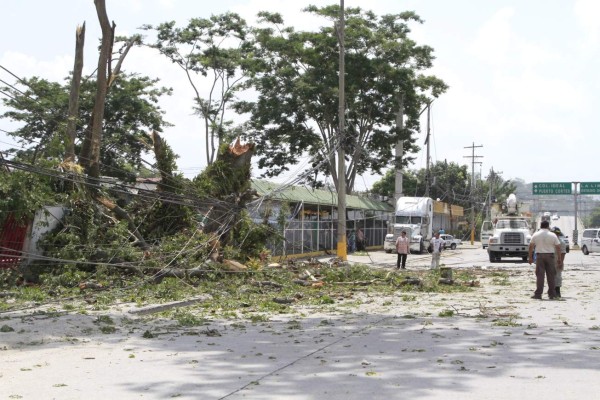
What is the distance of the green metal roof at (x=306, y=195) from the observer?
33.5 m

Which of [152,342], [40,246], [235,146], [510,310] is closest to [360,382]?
[152,342]

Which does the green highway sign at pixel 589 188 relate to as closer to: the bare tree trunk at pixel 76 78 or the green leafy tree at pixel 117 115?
the green leafy tree at pixel 117 115

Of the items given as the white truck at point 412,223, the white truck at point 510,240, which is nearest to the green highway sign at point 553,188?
the white truck at point 412,223

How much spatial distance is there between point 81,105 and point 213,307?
29.8 metres

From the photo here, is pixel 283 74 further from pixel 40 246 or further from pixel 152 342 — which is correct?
pixel 152 342

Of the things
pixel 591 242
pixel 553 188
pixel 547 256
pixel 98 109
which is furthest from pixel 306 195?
pixel 553 188

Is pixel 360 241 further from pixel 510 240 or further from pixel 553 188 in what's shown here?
pixel 553 188

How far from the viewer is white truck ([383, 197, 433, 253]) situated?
50781 mm

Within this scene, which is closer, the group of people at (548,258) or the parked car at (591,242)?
the group of people at (548,258)

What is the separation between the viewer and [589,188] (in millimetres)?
73688

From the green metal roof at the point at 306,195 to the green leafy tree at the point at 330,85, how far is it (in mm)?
1904

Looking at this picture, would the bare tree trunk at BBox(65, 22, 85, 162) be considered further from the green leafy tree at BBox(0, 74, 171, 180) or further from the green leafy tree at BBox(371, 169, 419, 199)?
the green leafy tree at BBox(371, 169, 419, 199)

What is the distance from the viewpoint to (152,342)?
10.9 m

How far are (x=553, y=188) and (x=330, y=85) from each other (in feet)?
134
